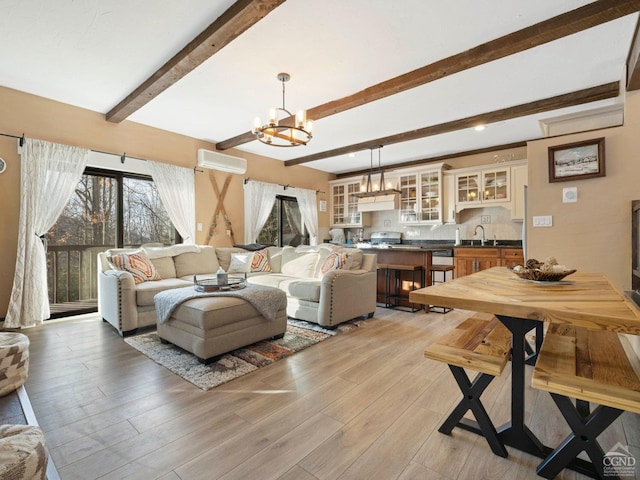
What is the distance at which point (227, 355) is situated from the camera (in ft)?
8.49

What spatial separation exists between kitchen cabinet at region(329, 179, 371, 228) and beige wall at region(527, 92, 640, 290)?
4.15 m

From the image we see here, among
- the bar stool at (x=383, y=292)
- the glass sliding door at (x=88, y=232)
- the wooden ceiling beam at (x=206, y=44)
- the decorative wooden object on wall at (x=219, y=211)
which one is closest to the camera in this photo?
the wooden ceiling beam at (x=206, y=44)

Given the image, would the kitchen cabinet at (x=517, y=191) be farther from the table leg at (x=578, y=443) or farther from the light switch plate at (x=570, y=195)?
the table leg at (x=578, y=443)

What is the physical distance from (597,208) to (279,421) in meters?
3.44

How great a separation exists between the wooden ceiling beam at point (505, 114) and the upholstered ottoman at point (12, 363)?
15.7ft

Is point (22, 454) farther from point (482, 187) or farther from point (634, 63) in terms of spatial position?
point (482, 187)

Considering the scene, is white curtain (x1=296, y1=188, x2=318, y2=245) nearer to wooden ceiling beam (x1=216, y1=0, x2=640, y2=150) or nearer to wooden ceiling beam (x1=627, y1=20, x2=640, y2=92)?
wooden ceiling beam (x1=216, y1=0, x2=640, y2=150)

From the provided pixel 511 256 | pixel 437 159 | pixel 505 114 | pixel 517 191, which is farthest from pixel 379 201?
pixel 505 114

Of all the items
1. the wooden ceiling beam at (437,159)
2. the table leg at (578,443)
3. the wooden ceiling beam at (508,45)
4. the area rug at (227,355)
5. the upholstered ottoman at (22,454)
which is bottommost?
the area rug at (227,355)

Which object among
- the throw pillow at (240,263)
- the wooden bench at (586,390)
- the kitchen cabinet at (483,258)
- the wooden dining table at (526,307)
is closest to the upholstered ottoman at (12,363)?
the wooden dining table at (526,307)

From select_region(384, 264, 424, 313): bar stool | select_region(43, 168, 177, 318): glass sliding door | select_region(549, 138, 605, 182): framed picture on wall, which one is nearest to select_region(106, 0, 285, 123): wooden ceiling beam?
→ select_region(43, 168, 177, 318): glass sliding door

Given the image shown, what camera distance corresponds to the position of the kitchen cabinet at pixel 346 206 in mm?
7258

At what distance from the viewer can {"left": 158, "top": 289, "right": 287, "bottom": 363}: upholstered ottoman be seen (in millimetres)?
2385

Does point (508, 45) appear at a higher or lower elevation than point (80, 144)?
higher
